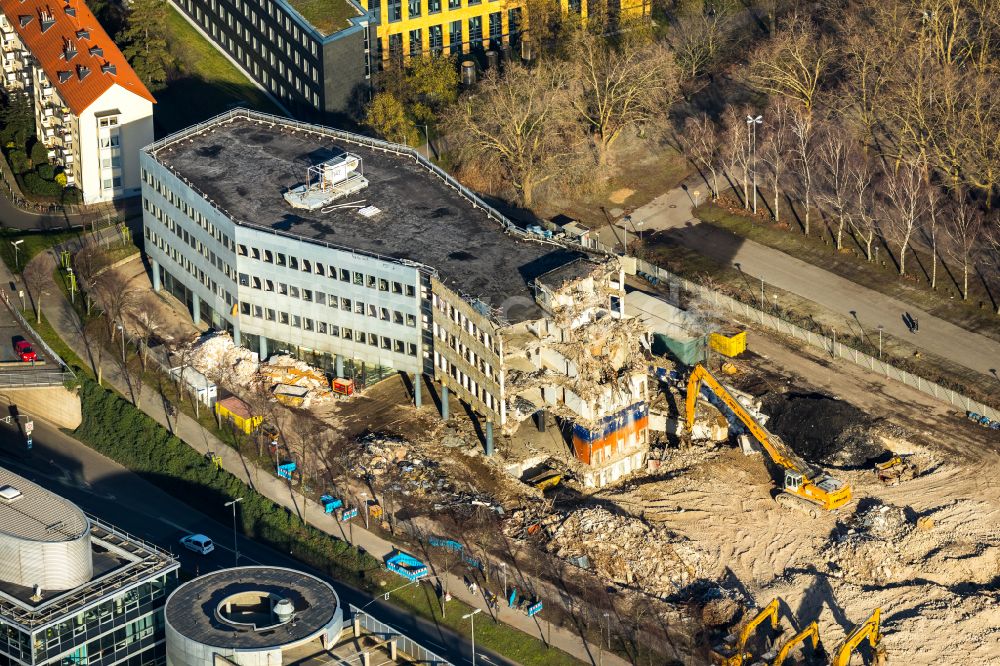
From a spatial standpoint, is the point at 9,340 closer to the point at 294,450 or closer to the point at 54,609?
the point at 294,450

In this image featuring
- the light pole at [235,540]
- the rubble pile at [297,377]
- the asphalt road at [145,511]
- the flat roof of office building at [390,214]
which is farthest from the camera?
the rubble pile at [297,377]

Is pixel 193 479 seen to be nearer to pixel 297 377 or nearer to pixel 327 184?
pixel 297 377

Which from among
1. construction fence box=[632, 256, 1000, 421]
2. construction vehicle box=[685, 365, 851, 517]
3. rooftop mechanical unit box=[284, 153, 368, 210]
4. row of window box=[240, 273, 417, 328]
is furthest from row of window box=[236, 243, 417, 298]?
construction fence box=[632, 256, 1000, 421]

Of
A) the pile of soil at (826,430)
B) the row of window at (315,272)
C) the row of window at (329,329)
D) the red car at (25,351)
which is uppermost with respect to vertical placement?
the row of window at (315,272)

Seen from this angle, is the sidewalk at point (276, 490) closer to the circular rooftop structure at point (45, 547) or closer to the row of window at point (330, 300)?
the row of window at point (330, 300)

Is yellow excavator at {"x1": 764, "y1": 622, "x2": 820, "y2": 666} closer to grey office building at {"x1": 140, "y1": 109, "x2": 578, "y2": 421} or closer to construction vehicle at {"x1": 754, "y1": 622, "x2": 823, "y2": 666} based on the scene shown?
construction vehicle at {"x1": 754, "y1": 622, "x2": 823, "y2": 666}

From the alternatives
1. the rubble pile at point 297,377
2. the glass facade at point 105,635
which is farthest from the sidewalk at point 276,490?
the glass facade at point 105,635

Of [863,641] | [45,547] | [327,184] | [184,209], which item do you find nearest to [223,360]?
[184,209]
